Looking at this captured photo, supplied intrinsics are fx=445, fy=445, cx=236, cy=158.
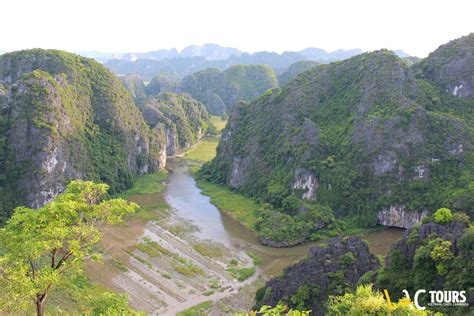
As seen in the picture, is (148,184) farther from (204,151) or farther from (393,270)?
(393,270)

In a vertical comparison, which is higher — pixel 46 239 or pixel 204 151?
pixel 46 239

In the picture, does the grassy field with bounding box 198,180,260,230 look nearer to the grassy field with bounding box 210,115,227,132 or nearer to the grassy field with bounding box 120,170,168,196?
the grassy field with bounding box 120,170,168,196

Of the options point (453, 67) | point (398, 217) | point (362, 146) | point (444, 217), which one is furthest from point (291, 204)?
point (453, 67)

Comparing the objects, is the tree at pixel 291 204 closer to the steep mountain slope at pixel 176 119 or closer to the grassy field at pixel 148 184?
the grassy field at pixel 148 184

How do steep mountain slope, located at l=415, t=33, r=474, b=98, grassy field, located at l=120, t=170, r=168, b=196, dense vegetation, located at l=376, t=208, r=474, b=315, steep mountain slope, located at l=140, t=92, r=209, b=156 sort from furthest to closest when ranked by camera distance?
steep mountain slope, located at l=140, t=92, r=209, b=156, grassy field, located at l=120, t=170, r=168, b=196, steep mountain slope, located at l=415, t=33, r=474, b=98, dense vegetation, located at l=376, t=208, r=474, b=315

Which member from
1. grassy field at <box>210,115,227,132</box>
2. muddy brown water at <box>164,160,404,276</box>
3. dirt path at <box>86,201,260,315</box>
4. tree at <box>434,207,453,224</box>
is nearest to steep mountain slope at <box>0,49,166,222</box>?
muddy brown water at <box>164,160,404,276</box>

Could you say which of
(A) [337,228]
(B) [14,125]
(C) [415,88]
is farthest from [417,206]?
(B) [14,125]
